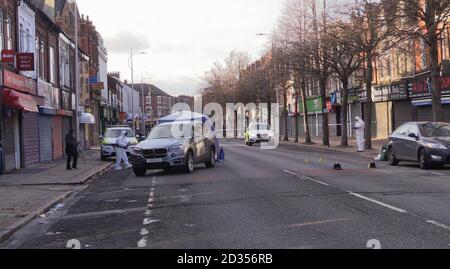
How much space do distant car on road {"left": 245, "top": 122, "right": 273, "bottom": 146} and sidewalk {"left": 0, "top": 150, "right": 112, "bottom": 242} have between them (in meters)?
21.0

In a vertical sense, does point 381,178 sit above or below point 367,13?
below

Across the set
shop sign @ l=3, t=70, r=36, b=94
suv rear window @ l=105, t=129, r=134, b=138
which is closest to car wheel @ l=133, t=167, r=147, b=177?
shop sign @ l=3, t=70, r=36, b=94

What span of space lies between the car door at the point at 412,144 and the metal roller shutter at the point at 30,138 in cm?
1568

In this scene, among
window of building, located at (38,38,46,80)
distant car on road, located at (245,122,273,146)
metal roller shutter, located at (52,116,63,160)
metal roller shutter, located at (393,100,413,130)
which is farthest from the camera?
distant car on road, located at (245,122,273,146)

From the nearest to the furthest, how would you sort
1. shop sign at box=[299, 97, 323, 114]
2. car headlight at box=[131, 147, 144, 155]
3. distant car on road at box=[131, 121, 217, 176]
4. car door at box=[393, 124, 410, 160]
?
distant car on road at box=[131, 121, 217, 176]
car headlight at box=[131, 147, 144, 155]
car door at box=[393, 124, 410, 160]
shop sign at box=[299, 97, 323, 114]

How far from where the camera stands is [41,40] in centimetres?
2917

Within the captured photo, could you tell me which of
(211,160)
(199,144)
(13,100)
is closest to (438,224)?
(199,144)

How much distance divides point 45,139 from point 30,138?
335 cm

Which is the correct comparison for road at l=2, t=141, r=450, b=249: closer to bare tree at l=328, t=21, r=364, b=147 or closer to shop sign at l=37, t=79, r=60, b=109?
bare tree at l=328, t=21, r=364, b=147

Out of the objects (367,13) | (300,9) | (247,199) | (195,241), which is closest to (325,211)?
(247,199)

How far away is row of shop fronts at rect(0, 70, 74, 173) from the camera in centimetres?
2106

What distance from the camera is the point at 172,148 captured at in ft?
60.3
